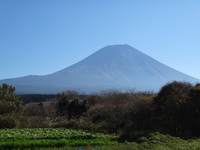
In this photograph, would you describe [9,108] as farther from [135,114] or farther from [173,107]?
[173,107]

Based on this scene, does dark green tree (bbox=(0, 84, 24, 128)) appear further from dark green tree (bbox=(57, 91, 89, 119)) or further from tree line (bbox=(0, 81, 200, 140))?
dark green tree (bbox=(57, 91, 89, 119))

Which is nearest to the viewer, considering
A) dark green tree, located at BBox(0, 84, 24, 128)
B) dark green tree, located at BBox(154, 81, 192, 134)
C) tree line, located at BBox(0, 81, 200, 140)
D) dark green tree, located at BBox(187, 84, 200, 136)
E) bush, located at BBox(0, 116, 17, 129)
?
dark green tree, located at BBox(187, 84, 200, 136)

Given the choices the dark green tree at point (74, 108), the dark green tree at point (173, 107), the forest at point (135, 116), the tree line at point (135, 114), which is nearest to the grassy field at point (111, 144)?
the forest at point (135, 116)

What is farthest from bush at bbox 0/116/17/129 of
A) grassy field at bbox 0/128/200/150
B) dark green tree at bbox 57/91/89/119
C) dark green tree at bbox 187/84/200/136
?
dark green tree at bbox 187/84/200/136

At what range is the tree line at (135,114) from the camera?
66.8 feet

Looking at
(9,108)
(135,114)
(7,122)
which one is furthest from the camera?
(9,108)

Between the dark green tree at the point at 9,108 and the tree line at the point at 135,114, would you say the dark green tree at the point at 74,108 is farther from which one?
the dark green tree at the point at 9,108

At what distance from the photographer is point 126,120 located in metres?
23.6

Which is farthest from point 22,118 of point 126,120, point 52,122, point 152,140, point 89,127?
point 152,140

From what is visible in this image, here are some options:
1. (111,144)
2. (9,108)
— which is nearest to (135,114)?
(111,144)

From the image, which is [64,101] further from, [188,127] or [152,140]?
[152,140]

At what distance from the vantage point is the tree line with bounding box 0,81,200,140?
20.4m

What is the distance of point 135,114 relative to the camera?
23000mm

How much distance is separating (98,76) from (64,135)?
17971 centimetres
